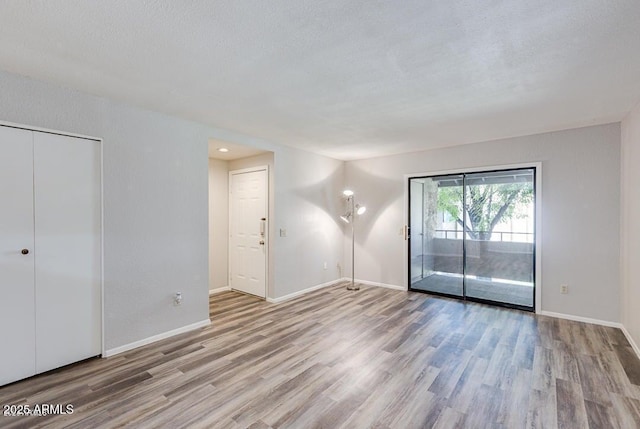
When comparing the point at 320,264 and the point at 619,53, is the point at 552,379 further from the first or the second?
the point at 320,264

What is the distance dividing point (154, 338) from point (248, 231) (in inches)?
88.5

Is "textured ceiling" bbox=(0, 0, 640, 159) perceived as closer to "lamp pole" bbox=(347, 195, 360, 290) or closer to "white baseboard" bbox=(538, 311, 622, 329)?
A: "white baseboard" bbox=(538, 311, 622, 329)

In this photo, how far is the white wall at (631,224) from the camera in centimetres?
306

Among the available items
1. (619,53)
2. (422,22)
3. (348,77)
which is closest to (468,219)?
(619,53)

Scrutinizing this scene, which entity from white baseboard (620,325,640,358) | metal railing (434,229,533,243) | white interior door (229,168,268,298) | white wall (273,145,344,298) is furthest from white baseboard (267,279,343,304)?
white baseboard (620,325,640,358)

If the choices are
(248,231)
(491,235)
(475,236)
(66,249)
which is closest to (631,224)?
(491,235)

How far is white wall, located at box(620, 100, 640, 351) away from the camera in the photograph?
10.0 ft

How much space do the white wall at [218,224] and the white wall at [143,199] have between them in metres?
1.34

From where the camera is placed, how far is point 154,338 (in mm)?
3344

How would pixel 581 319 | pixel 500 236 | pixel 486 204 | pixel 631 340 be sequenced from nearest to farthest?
pixel 631 340 < pixel 581 319 < pixel 500 236 < pixel 486 204

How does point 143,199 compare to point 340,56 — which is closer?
point 340,56

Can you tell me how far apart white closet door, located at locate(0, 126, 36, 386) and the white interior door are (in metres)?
2.82

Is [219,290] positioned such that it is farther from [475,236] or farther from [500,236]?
[500,236]

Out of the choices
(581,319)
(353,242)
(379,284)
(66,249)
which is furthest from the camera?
(353,242)
